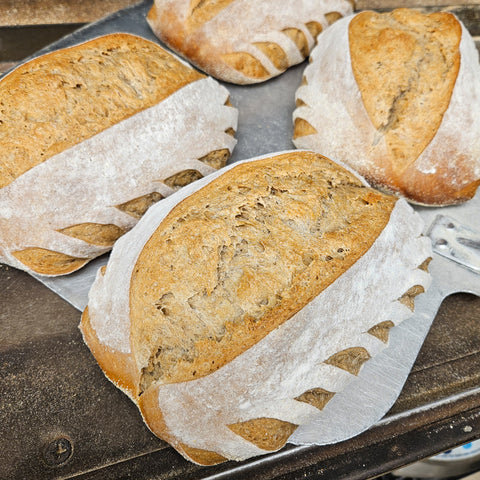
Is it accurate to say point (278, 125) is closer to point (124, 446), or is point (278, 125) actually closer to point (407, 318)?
point (407, 318)

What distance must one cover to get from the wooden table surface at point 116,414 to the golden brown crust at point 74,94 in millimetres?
413

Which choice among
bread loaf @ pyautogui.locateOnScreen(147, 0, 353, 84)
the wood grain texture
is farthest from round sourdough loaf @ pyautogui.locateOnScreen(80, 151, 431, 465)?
the wood grain texture

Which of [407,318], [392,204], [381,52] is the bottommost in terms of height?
[407,318]

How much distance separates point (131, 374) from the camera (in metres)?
1.11

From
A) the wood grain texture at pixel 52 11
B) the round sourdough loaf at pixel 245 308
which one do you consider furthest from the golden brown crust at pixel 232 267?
the wood grain texture at pixel 52 11

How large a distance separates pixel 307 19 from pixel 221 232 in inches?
41.8

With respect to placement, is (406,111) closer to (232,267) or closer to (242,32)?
(242,32)

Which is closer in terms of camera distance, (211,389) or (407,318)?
(211,389)

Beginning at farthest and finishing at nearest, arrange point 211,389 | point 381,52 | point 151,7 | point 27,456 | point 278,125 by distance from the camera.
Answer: point 151,7, point 278,125, point 381,52, point 27,456, point 211,389

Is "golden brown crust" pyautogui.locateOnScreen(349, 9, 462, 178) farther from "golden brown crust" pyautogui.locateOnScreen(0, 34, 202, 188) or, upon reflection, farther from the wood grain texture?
the wood grain texture

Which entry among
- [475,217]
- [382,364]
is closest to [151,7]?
[475,217]

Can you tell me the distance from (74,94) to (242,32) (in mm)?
672

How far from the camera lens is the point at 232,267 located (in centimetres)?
110

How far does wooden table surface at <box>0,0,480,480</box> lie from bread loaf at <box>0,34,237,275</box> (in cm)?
18
